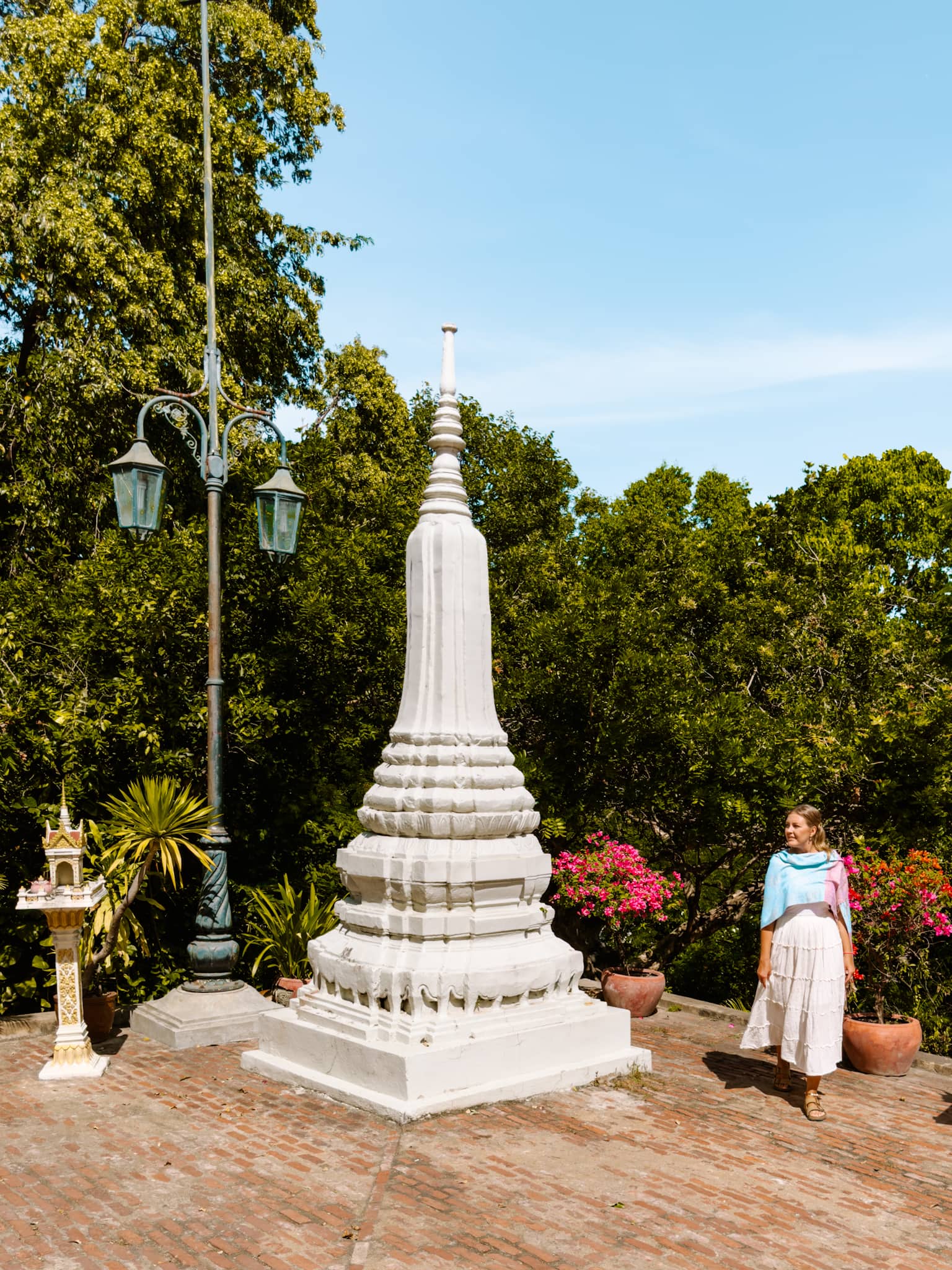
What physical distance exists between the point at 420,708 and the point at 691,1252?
4.09m

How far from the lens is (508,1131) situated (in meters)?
6.26

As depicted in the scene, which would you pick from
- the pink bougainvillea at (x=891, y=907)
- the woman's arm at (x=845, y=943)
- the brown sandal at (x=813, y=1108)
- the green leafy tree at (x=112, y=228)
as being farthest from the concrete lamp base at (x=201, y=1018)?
the green leafy tree at (x=112, y=228)

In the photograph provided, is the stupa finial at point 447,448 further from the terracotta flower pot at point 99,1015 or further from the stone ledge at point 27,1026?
the stone ledge at point 27,1026

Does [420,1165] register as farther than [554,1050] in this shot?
No

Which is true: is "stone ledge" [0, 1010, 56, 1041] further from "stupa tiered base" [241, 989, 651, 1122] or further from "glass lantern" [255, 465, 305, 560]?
"glass lantern" [255, 465, 305, 560]

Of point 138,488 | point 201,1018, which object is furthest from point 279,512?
point 201,1018

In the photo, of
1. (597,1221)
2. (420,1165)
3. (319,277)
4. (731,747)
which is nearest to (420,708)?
(420,1165)

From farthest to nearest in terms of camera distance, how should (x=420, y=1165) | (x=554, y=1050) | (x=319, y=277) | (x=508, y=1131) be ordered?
(x=319, y=277)
(x=554, y=1050)
(x=508, y=1131)
(x=420, y=1165)

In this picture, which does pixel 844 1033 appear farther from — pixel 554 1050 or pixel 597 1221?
pixel 597 1221

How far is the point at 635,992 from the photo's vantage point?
364 inches

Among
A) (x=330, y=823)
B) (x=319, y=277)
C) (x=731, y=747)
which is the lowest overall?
(x=330, y=823)

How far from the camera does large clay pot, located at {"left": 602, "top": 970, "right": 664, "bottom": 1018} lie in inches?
364

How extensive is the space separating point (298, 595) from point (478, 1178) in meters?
6.82

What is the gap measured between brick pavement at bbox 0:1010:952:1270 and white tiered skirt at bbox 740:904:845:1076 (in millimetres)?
402
